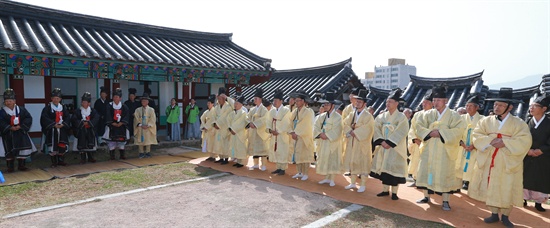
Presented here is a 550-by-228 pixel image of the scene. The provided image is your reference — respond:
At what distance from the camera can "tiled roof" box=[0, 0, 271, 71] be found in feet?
30.5

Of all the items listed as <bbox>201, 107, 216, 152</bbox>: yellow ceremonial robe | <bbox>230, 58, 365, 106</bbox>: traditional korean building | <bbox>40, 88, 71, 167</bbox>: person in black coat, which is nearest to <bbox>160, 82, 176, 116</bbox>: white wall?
<bbox>201, 107, 216, 152</bbox>: yellow ceremonial robe

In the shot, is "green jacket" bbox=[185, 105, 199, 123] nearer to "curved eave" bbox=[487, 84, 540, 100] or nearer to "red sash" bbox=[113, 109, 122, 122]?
"red sash" bbox=[113, 109, 122, 122]

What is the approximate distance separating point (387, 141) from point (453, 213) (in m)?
1.64

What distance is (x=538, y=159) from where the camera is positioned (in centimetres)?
584

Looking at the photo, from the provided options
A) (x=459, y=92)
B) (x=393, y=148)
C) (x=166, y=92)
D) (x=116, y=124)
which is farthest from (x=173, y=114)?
(x=459, y=92)

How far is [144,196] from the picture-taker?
6.50 meters

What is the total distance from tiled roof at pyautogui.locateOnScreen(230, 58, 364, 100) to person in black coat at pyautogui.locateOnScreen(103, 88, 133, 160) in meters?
7.81

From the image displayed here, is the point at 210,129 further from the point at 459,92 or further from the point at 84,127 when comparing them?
the point at 459,92

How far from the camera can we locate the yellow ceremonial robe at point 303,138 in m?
8.09

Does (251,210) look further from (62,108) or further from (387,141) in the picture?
(62,108)

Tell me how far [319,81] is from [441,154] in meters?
10.9

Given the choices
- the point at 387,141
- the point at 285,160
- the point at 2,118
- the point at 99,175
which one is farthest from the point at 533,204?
the point at 2,118

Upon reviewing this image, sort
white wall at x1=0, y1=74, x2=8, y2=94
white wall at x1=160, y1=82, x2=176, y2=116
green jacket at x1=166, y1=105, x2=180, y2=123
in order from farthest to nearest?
white wall at x1=160, y1=82, x2=176, y2=116
green jacket at x1=166, y1=105, x2=180, y2=123
white wall at x1=0, y1=74, x2=8, y2=94

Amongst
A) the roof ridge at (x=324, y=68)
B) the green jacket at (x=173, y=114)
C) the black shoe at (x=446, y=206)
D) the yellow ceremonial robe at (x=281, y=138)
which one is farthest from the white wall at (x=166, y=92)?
the black shoe at (x=446, y=206)
